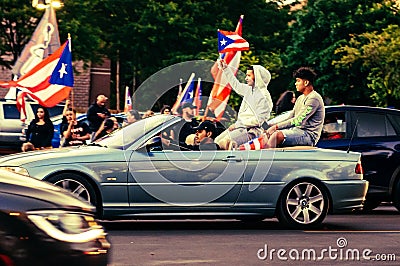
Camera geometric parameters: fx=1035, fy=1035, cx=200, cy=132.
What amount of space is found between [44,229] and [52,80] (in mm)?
15233

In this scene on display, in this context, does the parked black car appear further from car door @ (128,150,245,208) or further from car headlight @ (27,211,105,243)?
car headlight @ (27,211,105,243)

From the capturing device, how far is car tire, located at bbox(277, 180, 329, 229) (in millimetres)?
12656

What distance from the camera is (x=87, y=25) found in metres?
Result: 43.8

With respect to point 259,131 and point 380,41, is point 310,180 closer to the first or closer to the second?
point 259,131

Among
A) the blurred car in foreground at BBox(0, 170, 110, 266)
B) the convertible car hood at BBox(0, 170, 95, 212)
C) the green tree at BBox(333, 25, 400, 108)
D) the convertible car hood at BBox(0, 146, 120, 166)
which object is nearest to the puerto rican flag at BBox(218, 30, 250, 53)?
the convertible car hood at BBox(0, 146, 120, 166)

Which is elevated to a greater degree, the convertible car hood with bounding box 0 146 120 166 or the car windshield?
the car windshield

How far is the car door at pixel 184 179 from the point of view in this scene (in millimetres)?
12125

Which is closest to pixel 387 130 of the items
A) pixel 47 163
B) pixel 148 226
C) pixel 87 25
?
pixel 148 226

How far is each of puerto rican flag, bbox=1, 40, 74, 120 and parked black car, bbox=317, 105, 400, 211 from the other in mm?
7422

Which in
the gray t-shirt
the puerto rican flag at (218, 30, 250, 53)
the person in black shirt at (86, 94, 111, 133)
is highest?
the puerto rican flag at (218, 30, 250, 53)

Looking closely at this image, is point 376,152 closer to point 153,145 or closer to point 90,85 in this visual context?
point 153,145

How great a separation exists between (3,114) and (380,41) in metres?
17.9

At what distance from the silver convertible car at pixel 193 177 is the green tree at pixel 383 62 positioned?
81.2 feet

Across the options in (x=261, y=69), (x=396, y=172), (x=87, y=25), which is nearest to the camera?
(x=261, y=69)
